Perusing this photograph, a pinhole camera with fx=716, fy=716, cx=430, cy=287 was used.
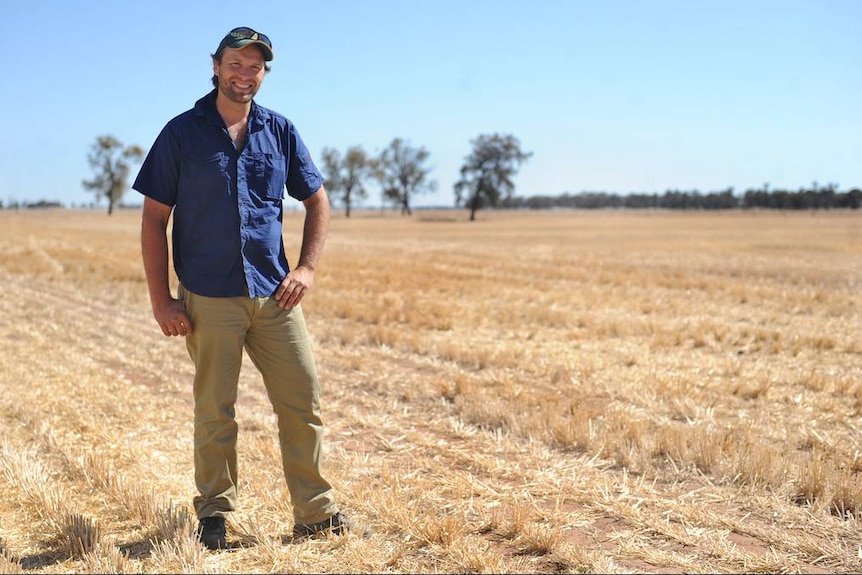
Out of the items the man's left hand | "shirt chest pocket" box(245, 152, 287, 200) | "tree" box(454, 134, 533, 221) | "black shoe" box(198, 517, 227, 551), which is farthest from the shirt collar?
"tree" box(454, 134, 533, 221)

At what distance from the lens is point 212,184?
354 cm

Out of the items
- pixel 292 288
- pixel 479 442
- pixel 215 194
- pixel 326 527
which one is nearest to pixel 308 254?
pixel 292 288

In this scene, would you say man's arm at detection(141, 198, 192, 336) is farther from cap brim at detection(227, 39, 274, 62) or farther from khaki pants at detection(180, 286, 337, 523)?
cap brim at detection(227, 39, 274, 62)

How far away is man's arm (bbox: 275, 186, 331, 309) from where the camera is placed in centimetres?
371

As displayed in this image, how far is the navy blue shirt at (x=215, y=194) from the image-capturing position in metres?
3.52

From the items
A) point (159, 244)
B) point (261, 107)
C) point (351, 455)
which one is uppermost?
point (261, 107)

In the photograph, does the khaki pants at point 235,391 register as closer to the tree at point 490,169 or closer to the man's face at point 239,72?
the man's face at point 239,72

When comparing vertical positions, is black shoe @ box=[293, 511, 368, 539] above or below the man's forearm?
below

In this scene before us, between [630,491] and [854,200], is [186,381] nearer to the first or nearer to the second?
[630,491]

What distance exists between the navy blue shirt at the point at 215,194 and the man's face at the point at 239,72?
0.13 metres

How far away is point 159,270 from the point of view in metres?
3.66

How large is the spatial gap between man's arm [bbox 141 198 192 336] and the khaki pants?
68mm

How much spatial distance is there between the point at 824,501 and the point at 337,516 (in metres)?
2.92

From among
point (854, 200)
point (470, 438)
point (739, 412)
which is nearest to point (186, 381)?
point (470, 438)
